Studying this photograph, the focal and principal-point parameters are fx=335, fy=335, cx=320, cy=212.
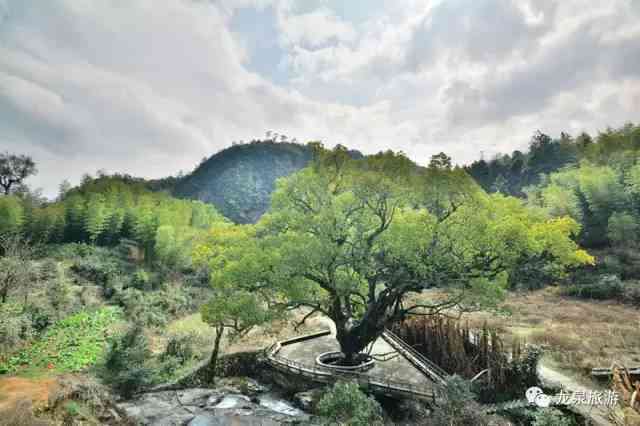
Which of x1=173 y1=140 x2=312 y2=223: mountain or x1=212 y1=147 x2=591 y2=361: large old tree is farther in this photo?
x1=173 y1=140 x2=312 y2=223: mountain

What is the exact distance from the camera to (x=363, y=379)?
29.9ft

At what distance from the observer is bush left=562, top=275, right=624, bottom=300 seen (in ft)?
67.1

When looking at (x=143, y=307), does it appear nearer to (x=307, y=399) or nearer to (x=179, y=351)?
(x=179, y=351)

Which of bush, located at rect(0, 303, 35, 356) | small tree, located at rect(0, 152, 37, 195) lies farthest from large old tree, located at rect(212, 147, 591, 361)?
small tree, located at rect(0, 152, 37, 195)

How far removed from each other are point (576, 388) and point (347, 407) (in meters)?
7.03

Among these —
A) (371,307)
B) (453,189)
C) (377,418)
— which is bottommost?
(377,418)

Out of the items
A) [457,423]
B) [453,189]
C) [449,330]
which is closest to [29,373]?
[457,423]

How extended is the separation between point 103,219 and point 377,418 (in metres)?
27.9

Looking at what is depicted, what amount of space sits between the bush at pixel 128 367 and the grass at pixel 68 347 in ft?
12.1

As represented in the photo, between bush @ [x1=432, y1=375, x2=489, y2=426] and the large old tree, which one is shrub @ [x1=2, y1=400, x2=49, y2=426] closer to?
the large old tree

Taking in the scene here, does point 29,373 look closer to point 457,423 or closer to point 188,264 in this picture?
point 457,423

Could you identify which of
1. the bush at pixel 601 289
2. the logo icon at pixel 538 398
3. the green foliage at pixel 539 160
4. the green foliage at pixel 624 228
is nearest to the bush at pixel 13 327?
the logo icon at pixel 538 398

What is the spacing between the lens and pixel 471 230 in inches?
348

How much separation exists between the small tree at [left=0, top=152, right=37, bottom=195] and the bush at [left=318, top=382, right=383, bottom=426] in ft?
159
